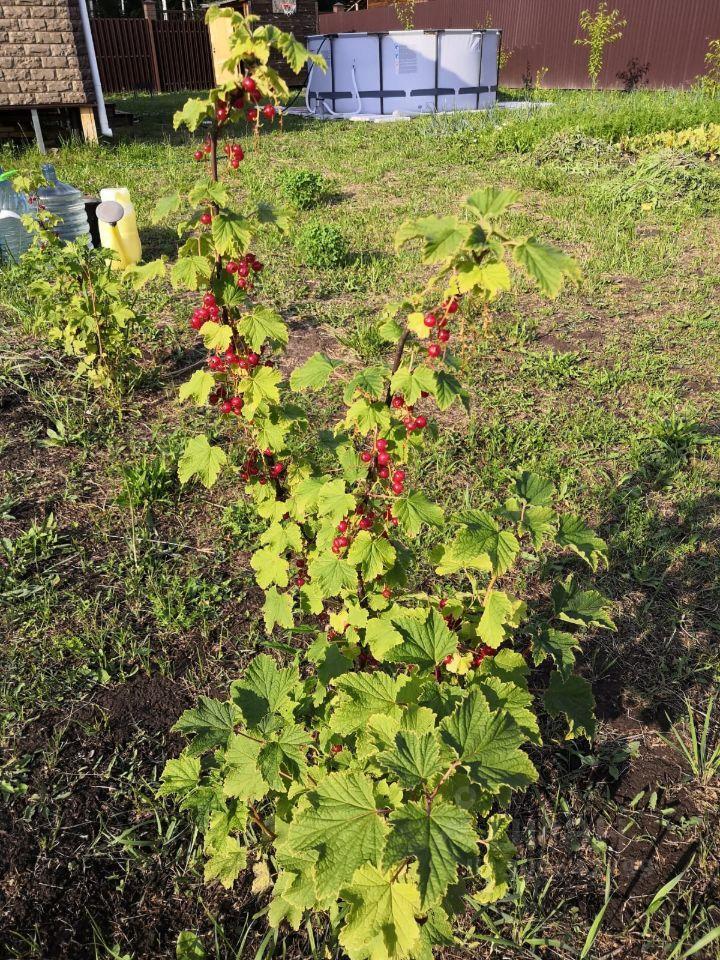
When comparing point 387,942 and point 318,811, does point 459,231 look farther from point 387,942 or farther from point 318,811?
point 387,942

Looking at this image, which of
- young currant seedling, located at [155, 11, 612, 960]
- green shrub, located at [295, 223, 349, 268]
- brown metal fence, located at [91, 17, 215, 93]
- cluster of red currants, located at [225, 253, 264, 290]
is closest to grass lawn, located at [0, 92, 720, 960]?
green shrub, located at [295, 223, 349, 268]

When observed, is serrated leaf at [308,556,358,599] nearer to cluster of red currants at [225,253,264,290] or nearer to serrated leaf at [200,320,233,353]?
serrated leaf at [200,320,233,353]

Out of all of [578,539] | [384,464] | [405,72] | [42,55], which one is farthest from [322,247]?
[405,72]

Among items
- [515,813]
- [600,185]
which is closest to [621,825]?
[515,813]

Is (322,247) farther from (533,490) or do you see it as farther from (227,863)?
(227,863)

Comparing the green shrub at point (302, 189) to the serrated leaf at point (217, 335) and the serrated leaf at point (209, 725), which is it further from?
the serrated leaf at point (209, 725)

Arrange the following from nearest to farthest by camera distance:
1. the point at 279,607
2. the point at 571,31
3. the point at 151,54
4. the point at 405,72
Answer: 1. the point at 279,607
2. the point at 405,72
3. the point at 571,31
4. the point at 151,54

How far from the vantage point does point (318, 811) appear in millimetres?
1343

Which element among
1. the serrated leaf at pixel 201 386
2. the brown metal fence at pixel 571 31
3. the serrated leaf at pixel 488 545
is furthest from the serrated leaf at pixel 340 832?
the brown metal fence at pixel 571 31

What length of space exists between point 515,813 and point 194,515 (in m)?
2.02

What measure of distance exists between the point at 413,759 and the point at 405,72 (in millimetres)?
15893

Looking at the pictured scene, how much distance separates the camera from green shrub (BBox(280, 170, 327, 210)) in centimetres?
784

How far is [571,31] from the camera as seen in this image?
19.3m

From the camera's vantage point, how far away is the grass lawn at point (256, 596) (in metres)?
2.00
